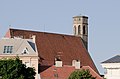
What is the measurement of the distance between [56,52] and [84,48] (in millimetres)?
11688

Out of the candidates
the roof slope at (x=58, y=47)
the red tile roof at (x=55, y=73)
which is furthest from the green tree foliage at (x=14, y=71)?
the roof slope at (x=58, y=47)

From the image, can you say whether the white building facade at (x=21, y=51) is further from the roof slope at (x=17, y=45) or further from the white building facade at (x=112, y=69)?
the white building facade at (x=112, y=69)

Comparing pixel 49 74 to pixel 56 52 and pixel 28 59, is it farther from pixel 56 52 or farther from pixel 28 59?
pixel 56 52

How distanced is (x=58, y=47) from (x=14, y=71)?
50.5 metres

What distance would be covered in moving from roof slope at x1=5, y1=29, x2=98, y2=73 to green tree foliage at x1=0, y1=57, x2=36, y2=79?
35.5 metres

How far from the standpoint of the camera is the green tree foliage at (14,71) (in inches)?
3317

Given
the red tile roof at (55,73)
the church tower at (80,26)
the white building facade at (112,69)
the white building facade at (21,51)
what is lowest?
the red tile roof at (55,73)

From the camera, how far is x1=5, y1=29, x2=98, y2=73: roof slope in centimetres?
12812

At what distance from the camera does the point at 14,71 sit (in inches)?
3332

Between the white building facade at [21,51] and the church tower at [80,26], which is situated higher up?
the church tower at [80,26]

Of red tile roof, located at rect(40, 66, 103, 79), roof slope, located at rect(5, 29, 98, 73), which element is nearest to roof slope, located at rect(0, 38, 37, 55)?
red tile roof, located at rect(40, 66, 103, 79)

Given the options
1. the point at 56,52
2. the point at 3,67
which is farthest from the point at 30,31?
the point at 3,67

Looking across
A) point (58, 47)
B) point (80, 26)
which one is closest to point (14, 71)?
point (58, 47)

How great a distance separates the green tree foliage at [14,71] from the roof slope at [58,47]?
116 feet
